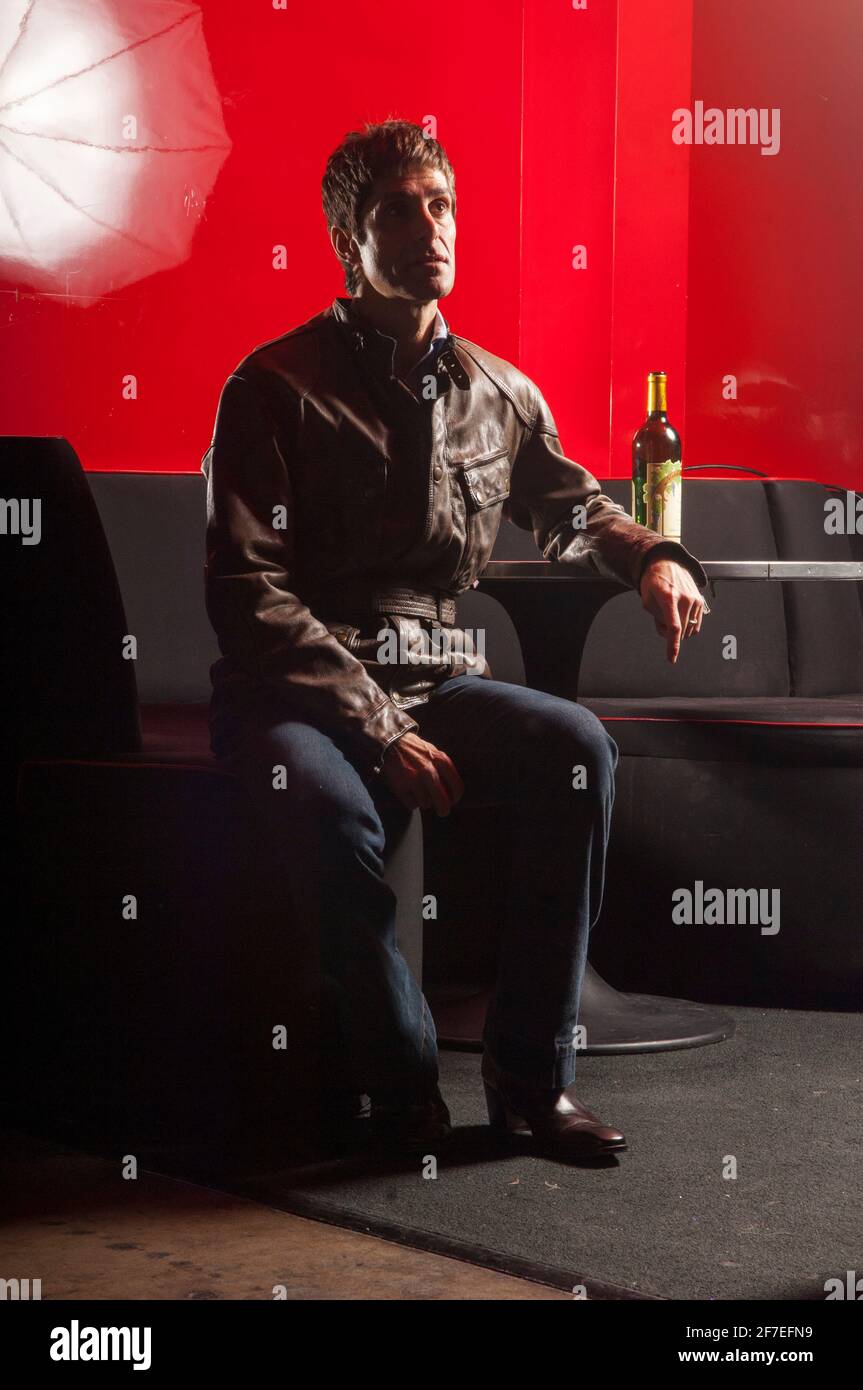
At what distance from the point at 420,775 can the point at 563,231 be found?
2449mm

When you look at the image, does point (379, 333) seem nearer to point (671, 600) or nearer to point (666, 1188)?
point (671, 600)

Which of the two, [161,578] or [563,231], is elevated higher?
[563,231]

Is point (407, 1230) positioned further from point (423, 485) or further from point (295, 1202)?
point (423, 485)

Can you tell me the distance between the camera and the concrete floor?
5.98 ft

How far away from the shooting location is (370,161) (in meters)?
2.47

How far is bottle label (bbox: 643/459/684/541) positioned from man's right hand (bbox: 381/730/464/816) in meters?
0.83

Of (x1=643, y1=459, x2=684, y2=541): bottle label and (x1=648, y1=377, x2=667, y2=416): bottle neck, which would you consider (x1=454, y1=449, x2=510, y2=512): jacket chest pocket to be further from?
(x1=648, y1=377, x2=667, y2=416): bottle neck

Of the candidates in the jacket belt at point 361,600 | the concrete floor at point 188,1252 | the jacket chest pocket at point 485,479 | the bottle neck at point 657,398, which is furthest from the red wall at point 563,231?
the concrete floor at point 188,1252

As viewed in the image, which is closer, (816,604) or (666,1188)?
(666,1188)

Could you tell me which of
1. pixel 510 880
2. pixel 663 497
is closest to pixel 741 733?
pixel 663 497

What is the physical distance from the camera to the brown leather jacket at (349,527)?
7.52 ft

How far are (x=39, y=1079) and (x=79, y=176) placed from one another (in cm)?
211

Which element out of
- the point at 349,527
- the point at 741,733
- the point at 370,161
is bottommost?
the point at 741,733
